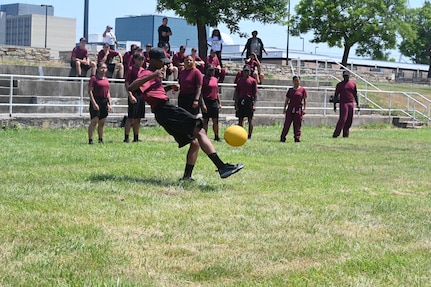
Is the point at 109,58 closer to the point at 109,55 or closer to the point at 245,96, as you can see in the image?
the point at 109,55

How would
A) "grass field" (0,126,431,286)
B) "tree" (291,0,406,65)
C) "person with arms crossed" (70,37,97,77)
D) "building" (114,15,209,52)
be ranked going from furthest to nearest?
"building" (114,15,209,52) → "tree" (291,0,406,65) → "person with arms crossed" (70,37,97,77) → "grass field" (0,126,431,286)

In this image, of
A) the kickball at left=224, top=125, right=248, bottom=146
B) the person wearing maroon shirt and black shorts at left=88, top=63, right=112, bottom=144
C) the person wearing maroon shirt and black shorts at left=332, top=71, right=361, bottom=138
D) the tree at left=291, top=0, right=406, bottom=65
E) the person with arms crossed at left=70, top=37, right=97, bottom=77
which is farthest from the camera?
the tree at left=291, top=0, right=406, bottom=65

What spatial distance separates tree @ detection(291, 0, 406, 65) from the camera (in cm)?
5750

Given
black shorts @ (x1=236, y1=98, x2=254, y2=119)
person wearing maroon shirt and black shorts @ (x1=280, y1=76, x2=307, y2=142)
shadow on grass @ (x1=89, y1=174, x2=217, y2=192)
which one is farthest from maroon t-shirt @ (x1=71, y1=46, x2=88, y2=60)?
shadow on grass @ (x1=89, y1=174, x2=217, y2=192)

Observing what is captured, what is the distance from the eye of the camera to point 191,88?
45.8ft

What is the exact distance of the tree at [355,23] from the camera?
57.5m

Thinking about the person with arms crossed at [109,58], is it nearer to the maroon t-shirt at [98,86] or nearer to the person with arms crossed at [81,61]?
the person with arms crossed at [81,61]

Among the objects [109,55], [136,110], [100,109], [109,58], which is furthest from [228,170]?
[109,58]

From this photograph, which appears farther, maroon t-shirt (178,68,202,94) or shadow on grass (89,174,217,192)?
maroon t-shirt (178,68,202,94)

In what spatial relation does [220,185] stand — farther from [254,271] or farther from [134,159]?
[254,271]

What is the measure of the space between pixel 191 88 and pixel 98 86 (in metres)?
2.50

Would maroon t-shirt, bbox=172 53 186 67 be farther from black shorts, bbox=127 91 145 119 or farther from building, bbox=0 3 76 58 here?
building, bbox=0 3 76 58

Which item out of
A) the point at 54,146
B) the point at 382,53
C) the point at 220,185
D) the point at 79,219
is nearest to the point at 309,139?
the point at 54,146

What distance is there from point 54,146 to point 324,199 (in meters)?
7.49
